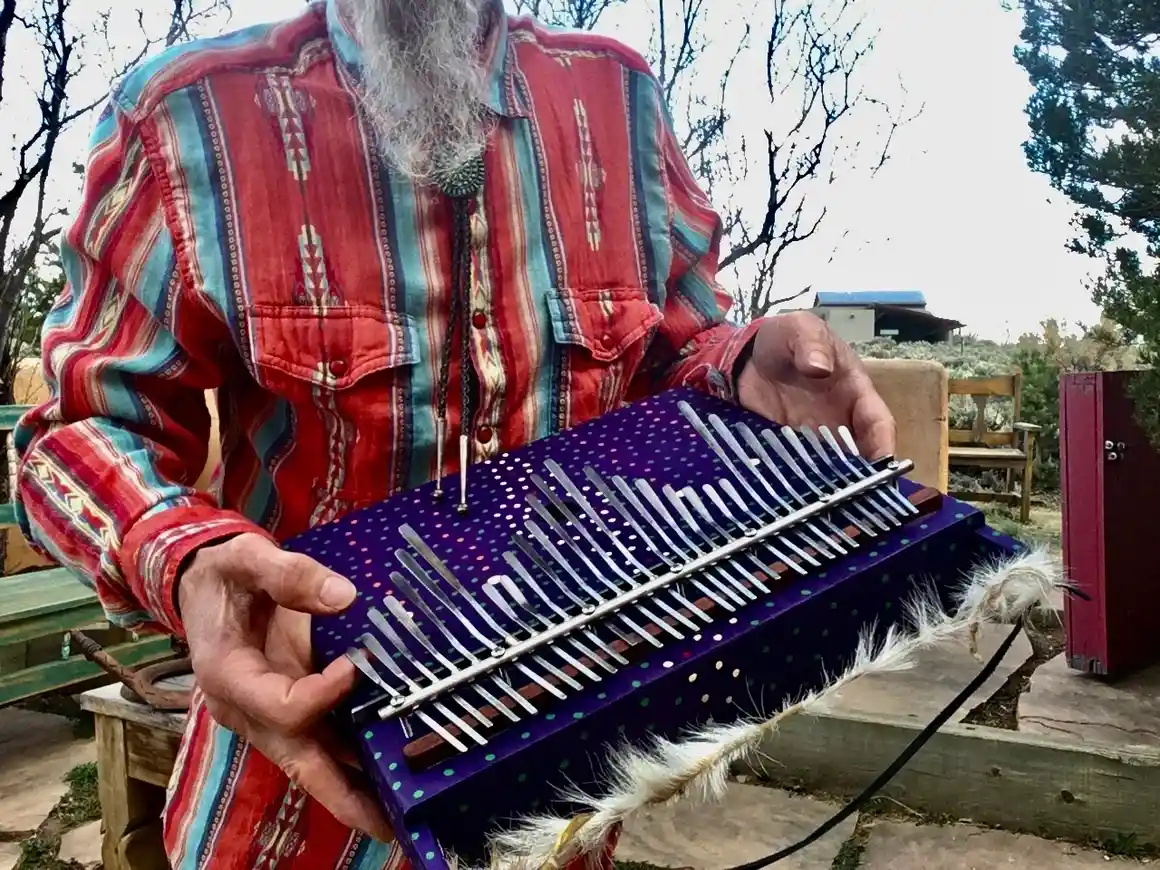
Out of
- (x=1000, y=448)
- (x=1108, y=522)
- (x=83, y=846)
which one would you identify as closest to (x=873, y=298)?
(x=1000, y=448)

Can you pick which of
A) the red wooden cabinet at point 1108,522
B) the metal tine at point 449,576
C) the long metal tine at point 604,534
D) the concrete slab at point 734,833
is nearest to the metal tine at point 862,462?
the long metal tine at point 604,534

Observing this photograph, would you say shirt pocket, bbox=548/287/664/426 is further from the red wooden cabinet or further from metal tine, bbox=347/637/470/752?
the red wooden cabinet

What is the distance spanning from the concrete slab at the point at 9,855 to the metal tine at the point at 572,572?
1.94 metres

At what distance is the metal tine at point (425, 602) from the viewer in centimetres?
62

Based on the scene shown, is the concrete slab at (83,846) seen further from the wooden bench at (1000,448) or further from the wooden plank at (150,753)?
the wooden bench at (1000,448)

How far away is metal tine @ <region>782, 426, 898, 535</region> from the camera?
738 mm

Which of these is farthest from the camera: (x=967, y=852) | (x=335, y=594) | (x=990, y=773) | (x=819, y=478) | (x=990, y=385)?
(x=990, y=385)

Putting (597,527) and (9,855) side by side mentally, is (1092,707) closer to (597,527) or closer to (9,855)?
(597,527)

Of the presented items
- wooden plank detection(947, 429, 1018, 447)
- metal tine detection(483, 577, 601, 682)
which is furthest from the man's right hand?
wooden plank detection(947, 429, 1018, 447)

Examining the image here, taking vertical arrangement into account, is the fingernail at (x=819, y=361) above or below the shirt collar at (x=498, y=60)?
below

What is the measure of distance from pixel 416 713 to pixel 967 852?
1.89 m

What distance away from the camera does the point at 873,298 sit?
1052 cm

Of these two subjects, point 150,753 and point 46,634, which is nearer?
point 150,753

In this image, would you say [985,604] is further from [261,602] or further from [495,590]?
[261,602]
